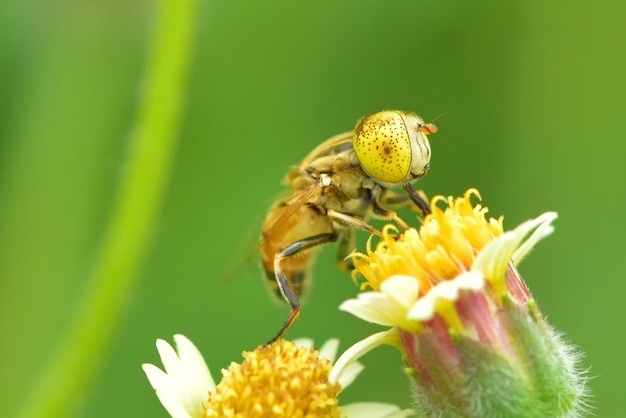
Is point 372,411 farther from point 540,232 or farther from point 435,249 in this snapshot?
point 540,232

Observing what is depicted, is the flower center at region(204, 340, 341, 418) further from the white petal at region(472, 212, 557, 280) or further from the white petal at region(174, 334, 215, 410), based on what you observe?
the white petal at region(472, 212, 557, 280)

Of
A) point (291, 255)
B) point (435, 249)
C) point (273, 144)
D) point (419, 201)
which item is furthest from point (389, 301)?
point (273, 144)

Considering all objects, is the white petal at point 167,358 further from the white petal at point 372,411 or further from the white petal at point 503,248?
the white petal at point 503,248

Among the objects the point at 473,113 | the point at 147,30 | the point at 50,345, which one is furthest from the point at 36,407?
the point at 473,113

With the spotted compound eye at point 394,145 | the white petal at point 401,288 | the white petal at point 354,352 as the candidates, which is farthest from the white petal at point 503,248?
the spotted compound eye at point 394,145

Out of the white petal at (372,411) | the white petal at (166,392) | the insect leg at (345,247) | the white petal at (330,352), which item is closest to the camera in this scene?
the white petal at (166,392)

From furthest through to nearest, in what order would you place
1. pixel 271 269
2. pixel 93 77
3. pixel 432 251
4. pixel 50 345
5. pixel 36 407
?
pixel 93 77, pixel 50 345, pixel 271 269, pixel 36 407, pixel 432 251

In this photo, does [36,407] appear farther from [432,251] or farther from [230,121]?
[230,121]
